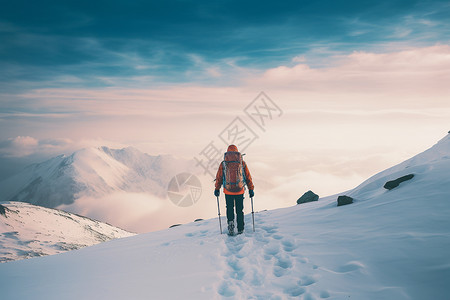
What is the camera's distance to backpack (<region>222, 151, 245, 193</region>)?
9242mm

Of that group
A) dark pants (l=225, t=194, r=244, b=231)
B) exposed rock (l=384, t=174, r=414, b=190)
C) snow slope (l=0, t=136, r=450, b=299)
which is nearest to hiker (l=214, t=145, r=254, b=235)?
dark pants (l=225, t=194, r=244, b=231)

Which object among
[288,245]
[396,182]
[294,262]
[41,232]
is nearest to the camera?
[294,262]

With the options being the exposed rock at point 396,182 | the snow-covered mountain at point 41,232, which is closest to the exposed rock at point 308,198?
the exposed rock at point 396,182

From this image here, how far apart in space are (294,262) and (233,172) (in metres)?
3.87

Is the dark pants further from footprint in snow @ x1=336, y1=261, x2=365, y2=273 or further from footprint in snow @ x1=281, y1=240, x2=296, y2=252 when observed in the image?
footprint in snow @ x1=336, y1=261, x2=365, y2=273

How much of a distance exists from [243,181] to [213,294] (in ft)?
15.4

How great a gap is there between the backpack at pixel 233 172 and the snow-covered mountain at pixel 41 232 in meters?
59.1

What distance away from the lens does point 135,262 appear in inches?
285

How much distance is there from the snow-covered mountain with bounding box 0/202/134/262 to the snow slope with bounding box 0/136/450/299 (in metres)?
57.6

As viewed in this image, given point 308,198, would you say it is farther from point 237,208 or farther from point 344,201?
point 237,208

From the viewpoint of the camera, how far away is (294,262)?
618cm

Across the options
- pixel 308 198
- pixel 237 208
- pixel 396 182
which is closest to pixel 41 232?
pixel 308 198

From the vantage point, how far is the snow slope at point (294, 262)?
16.0ft

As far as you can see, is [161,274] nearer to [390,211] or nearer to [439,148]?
[390,211]
